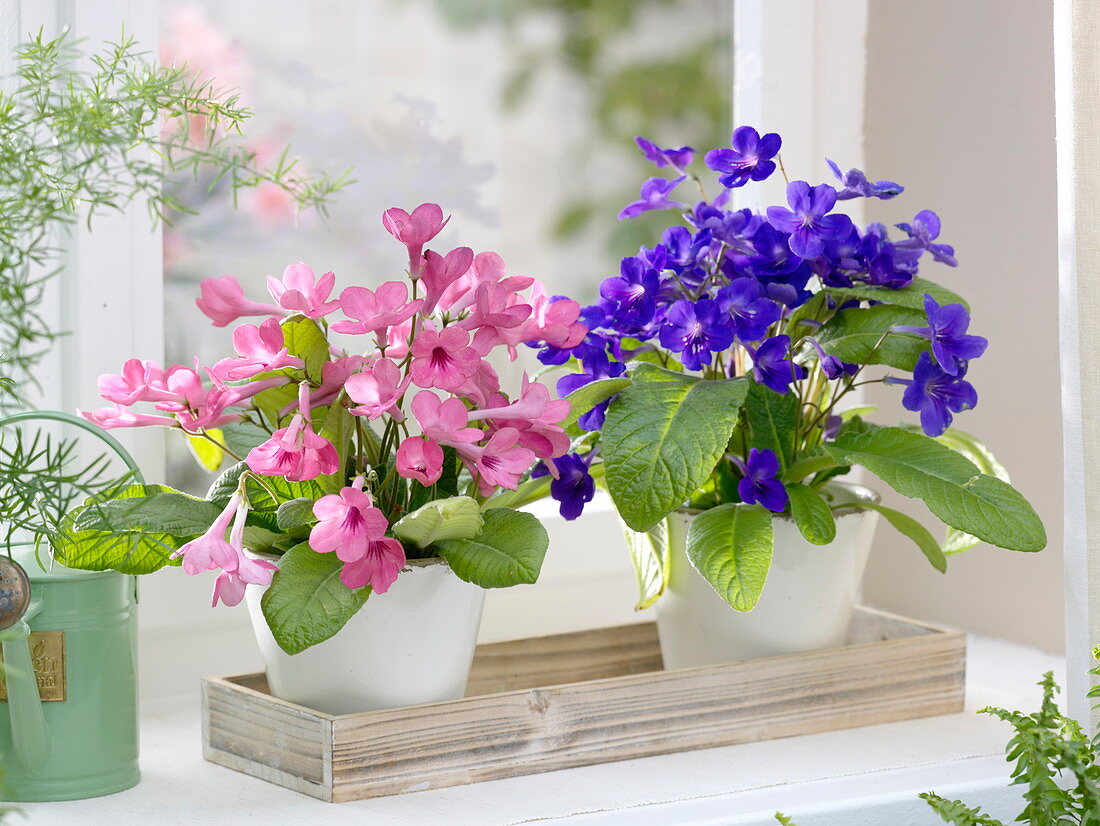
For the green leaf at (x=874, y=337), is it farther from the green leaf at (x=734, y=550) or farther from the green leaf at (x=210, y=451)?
the green leaf at (x=210, y=451)

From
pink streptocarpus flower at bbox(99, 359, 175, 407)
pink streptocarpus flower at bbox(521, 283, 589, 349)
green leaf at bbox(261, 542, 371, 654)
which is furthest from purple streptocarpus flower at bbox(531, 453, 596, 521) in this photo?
pink streptocarpus flower at bbox(99, 359, 175, 407)

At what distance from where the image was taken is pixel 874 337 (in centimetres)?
104

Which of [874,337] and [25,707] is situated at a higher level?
[874,337]

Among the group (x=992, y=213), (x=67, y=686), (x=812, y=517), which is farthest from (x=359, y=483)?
(x=992, y=213)

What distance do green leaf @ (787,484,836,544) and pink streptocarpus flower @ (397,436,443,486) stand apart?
0.30 metres

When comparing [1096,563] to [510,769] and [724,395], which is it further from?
[510,769]

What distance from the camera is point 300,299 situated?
89cm

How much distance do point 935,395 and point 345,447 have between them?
46cm

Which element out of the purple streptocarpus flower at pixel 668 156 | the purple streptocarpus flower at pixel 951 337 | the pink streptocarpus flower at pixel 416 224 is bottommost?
the purple streptocarpus flower at pixel 951 337

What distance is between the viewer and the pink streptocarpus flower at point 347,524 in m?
0.84

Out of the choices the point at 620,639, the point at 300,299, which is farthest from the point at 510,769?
the point at 300,299

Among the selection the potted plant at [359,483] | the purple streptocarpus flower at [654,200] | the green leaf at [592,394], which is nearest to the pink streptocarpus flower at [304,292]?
the potted plant at [359,483]

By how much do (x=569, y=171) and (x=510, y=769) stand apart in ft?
2.28

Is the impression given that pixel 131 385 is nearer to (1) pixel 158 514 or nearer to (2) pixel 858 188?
(1) pixel 158 514
